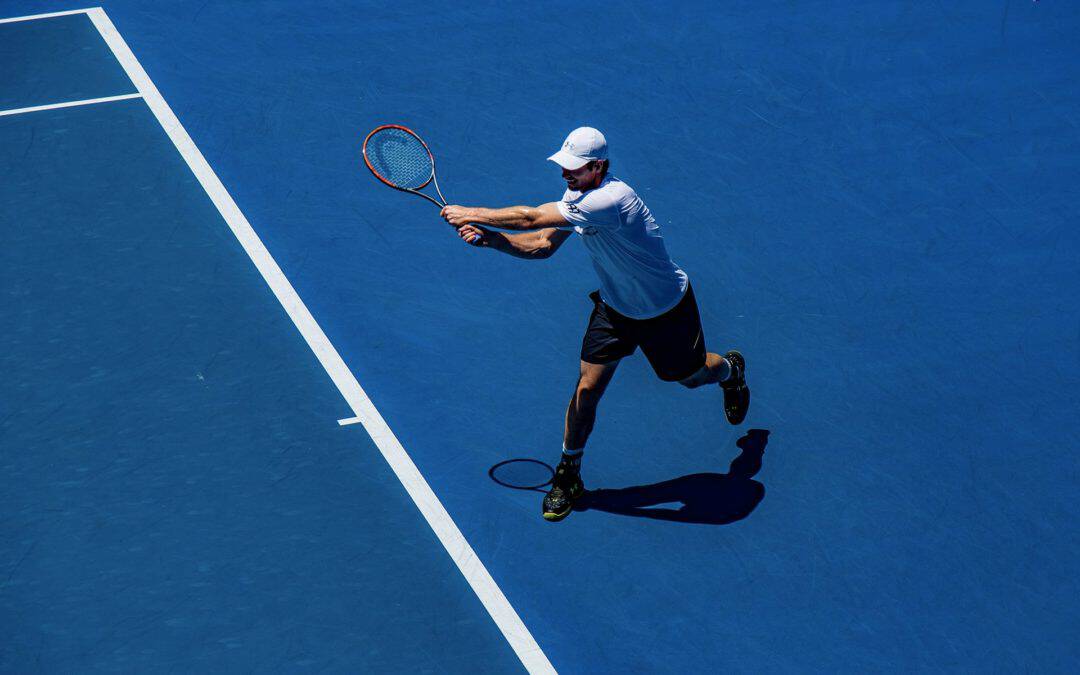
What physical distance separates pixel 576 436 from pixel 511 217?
1284 millimetres

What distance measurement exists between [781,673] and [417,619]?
6.03 feet

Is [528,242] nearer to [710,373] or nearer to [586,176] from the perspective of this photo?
[586,176]

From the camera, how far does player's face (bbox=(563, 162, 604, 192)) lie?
632 cm

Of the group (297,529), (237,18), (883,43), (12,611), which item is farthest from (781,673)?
(237,18)

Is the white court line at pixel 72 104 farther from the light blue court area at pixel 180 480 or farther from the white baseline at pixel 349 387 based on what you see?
the light blue court area at pixel 180 480

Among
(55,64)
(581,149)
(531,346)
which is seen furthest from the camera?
(55,64)

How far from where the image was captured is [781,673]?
601 centimetres

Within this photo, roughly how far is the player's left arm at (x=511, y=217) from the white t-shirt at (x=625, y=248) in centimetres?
7

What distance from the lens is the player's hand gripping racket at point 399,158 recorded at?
745 centimetres

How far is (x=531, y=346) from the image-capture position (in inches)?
315

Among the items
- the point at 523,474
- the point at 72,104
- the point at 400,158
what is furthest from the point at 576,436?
the point at 72,104

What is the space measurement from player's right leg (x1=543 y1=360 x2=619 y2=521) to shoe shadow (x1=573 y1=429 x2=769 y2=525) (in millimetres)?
119

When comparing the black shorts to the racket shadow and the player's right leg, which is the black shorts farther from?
the racket shadow

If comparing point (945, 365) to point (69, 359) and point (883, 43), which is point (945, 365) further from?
point (69, 359)
